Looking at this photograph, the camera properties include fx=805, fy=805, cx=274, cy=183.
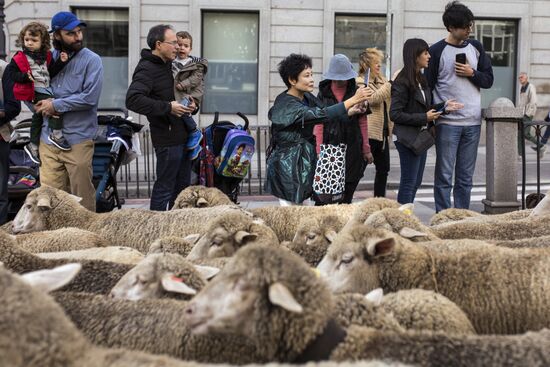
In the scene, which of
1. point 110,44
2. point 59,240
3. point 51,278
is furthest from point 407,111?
point 110,44

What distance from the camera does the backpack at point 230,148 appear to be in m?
8.41

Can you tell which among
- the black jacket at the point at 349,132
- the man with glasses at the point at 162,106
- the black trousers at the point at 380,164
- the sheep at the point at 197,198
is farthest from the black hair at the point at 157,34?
the black trousers at the point at 380,164

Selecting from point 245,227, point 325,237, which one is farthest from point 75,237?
point 325,237

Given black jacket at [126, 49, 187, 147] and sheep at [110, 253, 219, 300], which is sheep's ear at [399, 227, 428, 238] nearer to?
sheep at [110, 253, 219, 300]

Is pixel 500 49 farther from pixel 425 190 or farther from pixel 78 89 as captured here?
pixel 78 89

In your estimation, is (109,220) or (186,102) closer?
(109,220)

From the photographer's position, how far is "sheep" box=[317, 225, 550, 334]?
3.88 meters

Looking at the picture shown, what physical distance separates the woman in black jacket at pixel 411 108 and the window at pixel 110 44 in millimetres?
13714

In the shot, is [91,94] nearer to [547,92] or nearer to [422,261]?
[422,261]

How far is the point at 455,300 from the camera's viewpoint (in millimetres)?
3926

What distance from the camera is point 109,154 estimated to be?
823 centimetres

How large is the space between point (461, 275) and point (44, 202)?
3635mm

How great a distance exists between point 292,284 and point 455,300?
1.28 metres

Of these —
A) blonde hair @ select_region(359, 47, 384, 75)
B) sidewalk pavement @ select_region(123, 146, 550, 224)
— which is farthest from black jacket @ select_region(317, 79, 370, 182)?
sidewalk pavement @ select_region(123, 146, 550, 224)
